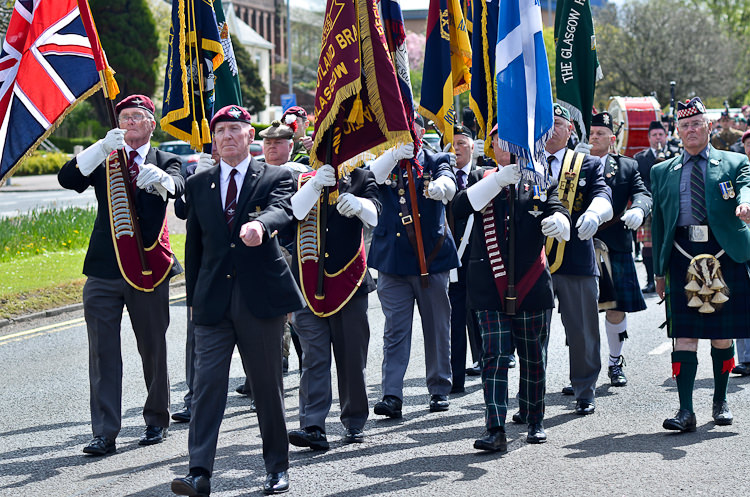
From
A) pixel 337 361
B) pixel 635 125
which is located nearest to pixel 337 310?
pixel 337 361

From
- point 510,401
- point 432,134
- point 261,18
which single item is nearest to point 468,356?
point 510,401

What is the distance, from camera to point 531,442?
6.83 meters

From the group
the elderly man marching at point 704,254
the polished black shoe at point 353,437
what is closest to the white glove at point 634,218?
the elderly man marching at point 704,254

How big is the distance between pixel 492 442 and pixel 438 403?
133 cm

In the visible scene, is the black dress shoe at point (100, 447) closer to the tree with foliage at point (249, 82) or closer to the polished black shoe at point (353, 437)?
the polished black shoe at point (353, 437)

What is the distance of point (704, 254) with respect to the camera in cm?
727

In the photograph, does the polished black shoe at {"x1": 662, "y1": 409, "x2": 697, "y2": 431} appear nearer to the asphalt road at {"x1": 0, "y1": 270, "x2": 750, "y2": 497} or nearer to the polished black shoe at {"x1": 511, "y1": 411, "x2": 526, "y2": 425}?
the asphalt road at {"x1": 0, "y1": 270, "x2": 750, "y2": 497}

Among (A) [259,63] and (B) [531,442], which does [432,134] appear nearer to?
(B) [531,442]

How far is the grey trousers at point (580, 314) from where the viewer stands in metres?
7.96

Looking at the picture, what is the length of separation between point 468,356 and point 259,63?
79.8 meters

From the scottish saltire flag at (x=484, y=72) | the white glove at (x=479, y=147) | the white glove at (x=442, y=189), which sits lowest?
the white glove at (x=442, y=189)

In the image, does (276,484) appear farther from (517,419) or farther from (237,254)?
(517,419)

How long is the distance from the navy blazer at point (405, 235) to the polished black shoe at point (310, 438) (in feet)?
5.11

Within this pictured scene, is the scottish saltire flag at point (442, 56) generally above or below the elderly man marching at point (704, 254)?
above
